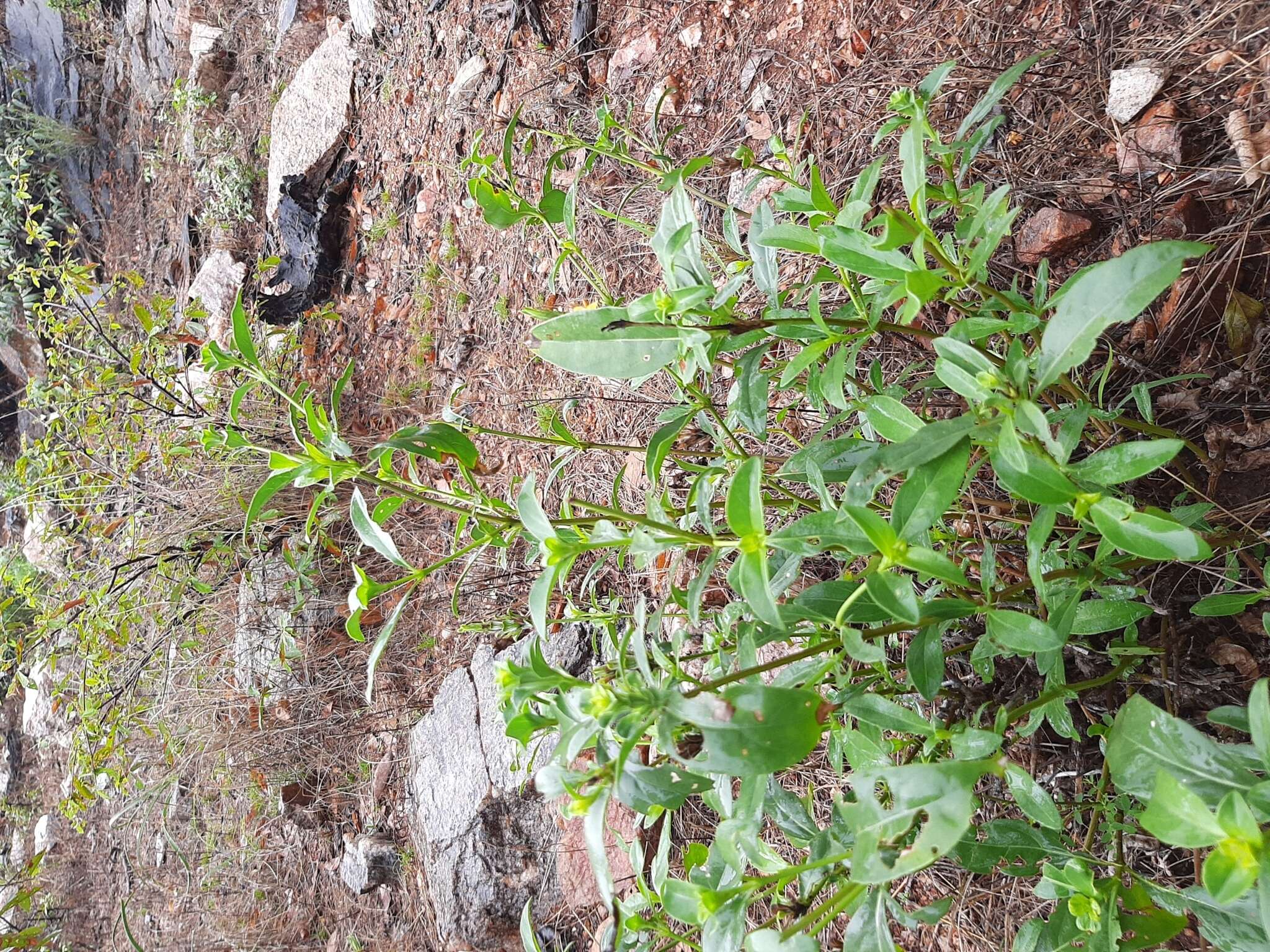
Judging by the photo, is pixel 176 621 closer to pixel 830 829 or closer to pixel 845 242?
pixel 830 829

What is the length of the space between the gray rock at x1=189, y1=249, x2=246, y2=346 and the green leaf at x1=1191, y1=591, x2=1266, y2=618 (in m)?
4.33

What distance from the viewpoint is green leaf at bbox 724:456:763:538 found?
910 millimetres

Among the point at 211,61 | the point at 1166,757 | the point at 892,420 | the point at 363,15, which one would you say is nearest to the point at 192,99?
the point at 211,61

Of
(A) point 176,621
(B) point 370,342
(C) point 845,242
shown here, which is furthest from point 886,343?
(A) point 176,621

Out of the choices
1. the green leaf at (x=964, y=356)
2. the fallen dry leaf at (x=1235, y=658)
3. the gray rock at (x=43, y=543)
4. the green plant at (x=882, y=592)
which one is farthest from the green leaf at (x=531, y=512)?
the gray rock at (x=43, y=543)

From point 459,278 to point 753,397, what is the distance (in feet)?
8.05

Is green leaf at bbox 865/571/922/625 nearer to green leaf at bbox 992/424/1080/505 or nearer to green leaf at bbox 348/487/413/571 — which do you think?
green leaf at bbox 992/424/1080/505

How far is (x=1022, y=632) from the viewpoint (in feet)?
3.32

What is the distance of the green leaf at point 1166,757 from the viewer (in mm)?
845

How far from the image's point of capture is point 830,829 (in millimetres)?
1165

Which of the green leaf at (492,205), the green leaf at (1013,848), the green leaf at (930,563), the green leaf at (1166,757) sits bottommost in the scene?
the green leaf at (1013,848)

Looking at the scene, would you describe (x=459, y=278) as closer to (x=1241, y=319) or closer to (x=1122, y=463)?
(x=1241, y=319)

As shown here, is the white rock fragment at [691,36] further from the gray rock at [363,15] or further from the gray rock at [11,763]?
the gray rock at [11,763]

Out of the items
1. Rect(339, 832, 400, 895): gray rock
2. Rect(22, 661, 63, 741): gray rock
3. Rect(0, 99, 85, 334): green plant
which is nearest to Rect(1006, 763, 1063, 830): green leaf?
Rect(339, 832, 400, 895): gray rock
